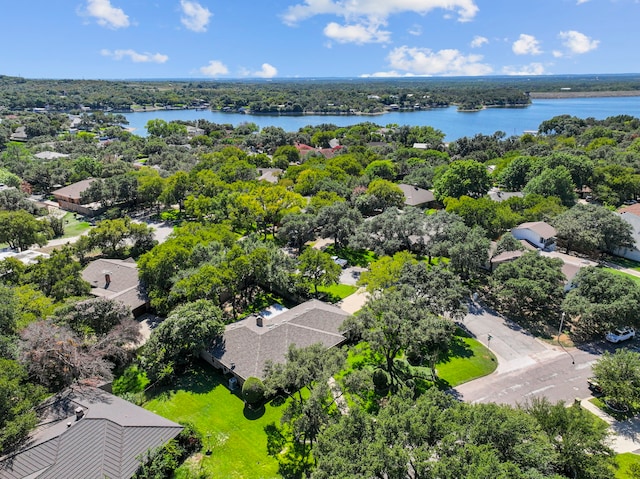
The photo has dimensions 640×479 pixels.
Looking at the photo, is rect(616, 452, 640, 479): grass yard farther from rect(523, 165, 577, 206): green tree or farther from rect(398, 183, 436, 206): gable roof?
rect(523, 165, 577, 206): green tree

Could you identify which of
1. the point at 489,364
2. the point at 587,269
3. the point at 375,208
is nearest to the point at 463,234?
the point at 587,269

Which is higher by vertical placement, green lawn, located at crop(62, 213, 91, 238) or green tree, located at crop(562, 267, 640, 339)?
green tree, located at crop(562, 267, 640, 339)

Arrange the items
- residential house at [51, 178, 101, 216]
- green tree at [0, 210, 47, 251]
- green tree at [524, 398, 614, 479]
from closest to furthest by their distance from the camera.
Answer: green tree at [524, 398, 614, 479] < green tree at [0, 210, 47, 251] < residential house at [51, 178, 101, 216]

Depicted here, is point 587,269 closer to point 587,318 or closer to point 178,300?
point 587,318

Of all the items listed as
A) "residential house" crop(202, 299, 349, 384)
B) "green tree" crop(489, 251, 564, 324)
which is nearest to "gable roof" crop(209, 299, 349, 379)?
"residential house" crop(202, 299, 349, 384)

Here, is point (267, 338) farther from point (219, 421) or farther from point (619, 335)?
point (619, 335)

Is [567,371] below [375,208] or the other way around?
below
